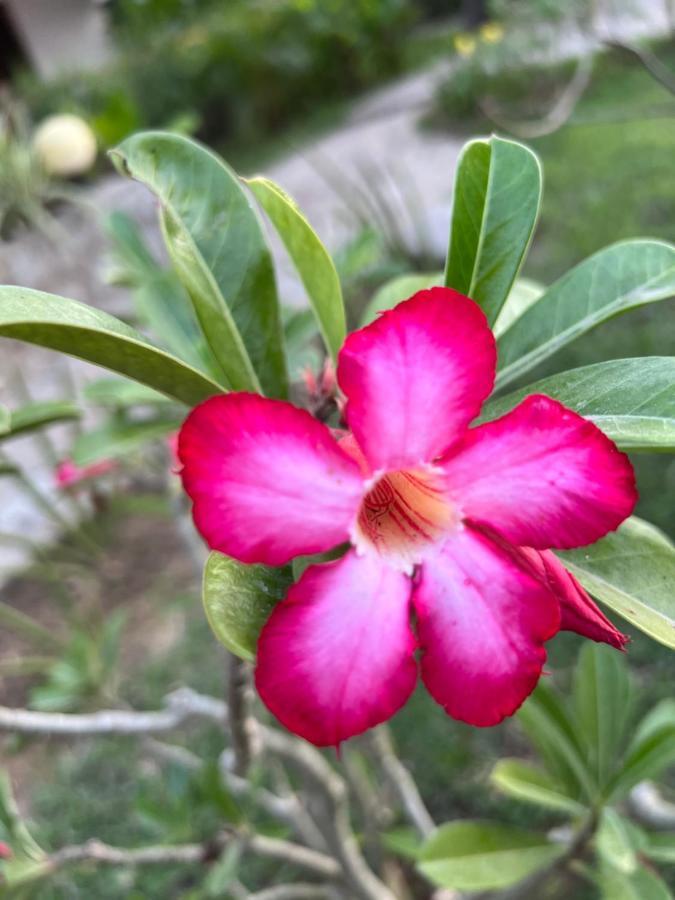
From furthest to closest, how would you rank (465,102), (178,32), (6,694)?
(178,32)
(465,102)
(6,694)

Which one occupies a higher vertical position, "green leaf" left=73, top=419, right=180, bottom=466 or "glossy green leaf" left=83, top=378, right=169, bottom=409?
"glossy green leaf" left=83, top=378, right=169, bottom=409

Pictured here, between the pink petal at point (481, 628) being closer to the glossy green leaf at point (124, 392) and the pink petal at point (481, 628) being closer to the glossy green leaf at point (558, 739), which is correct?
the glossy green leaf at point (124, 392)

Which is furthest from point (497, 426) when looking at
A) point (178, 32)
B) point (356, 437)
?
point (178, 32)

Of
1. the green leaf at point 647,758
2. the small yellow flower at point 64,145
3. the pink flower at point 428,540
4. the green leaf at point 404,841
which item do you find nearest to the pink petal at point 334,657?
the pink flower at point 428,540

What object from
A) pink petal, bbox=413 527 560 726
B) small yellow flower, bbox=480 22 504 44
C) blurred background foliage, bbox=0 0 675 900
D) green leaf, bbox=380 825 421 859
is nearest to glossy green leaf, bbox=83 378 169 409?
blurred background foliage, bbox=0 0 675 900

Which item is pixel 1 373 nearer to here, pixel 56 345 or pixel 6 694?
pixel 6 694

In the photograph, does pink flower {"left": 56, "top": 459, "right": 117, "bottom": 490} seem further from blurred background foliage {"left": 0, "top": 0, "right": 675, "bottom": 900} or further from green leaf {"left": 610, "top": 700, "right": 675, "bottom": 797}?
green leaf {"left": 610, "top": 700, "right": 675, "bottom": 797}
